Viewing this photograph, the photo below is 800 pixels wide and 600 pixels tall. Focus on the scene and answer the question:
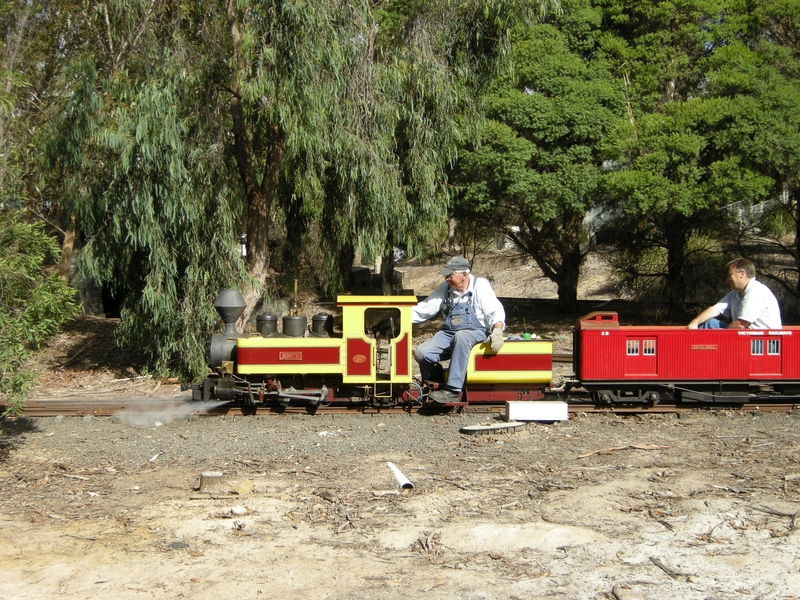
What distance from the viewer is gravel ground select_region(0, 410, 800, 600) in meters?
5.41

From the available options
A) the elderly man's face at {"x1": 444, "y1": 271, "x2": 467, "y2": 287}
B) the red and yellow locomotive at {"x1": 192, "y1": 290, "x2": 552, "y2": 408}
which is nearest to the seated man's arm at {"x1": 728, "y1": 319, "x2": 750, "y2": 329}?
the red and yellow locomotive at {"x1": 192, "y1": 290, "x2": 552, "y2": 408}

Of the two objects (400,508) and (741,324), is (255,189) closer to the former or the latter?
(741,324)

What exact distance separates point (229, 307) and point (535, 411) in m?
4.39

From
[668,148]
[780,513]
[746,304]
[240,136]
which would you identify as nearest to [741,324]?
[746,304]

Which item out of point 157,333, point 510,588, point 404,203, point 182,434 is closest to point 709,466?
point 510,588

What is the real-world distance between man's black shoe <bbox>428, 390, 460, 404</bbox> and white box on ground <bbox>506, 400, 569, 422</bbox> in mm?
704

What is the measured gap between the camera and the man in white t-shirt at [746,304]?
1014 cm

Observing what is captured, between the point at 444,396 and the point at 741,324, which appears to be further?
the point at 741,324

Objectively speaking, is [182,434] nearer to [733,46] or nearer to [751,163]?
[751,163]

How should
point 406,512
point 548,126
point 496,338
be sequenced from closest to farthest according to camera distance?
point 406,512
point 496,338
point 548,126

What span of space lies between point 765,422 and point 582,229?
11134 mm

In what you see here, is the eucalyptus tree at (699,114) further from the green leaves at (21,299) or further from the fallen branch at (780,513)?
the green leaves at (21,299)

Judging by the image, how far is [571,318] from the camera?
20328 mm

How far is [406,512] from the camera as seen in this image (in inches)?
264
